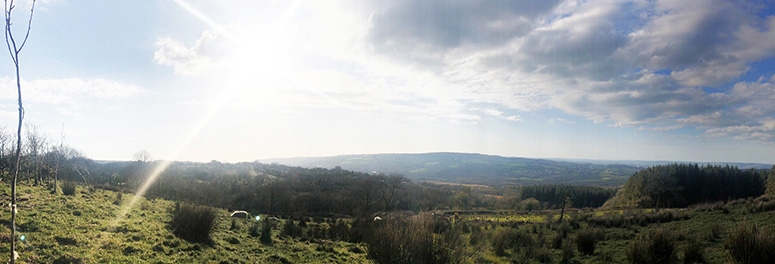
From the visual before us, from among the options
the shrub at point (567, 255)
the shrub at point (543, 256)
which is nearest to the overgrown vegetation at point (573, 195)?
the shrub at point (567, 255)

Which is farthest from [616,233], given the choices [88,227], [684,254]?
[88,227]

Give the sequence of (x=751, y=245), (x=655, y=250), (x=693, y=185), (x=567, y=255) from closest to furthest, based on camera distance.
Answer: (x=751, y=245) < (x=655, y=250) < (x=567, y=255) < (x=693, y=185)

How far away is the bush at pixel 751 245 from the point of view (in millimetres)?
8656

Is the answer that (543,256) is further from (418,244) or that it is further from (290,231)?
(290,231)

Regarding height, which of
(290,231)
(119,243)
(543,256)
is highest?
(119,243)

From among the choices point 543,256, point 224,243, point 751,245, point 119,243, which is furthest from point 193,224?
point 751,245

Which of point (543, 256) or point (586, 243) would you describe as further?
point (586, 243)

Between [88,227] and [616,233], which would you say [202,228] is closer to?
[88,227]

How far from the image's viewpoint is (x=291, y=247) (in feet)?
56.3

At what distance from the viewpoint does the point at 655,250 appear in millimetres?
11008

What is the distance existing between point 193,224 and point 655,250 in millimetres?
19107

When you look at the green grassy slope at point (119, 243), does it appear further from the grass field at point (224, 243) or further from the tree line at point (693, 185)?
the tree line at point (693, 185)

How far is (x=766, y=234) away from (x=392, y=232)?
10412mm

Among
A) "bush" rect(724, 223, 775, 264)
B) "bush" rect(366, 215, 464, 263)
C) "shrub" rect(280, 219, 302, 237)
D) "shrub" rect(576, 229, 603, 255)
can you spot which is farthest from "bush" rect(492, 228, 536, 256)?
"shrub" rect(280, 219, 302, 237)
